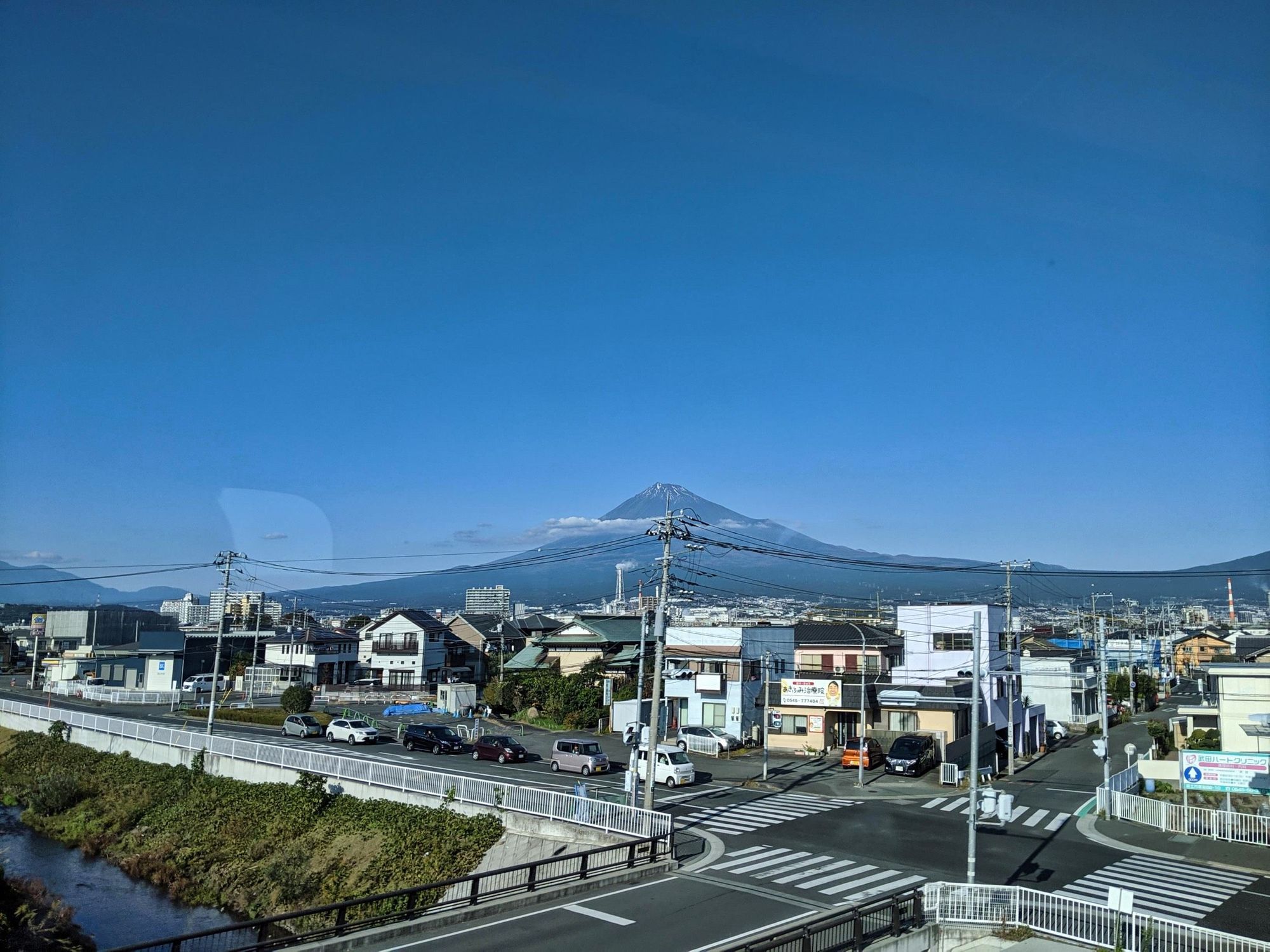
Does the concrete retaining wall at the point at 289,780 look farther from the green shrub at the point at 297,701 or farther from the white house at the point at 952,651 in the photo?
the white house at the point at 952,651

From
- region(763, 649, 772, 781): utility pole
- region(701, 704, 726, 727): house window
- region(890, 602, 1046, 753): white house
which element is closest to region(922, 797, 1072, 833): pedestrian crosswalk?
region(763, 649, 772, 781): utility pole

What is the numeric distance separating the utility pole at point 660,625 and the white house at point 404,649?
50963 millimetres

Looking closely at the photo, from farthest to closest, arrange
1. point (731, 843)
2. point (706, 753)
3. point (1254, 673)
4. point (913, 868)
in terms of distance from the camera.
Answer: point (706, 753) < point (1254, 673) < point (731, 843) < point (913, 868)

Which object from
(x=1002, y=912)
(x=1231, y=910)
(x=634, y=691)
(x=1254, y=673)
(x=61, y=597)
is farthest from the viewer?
(x=61, y=597)

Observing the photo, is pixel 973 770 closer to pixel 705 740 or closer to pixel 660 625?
pixel 660 625

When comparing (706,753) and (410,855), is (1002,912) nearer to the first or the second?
(410,855)

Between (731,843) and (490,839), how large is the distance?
6.68m

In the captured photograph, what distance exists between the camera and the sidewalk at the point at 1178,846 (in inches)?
871

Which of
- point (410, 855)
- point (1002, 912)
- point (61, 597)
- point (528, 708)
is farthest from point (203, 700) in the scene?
point (1002, 912)

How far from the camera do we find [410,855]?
83.9 ft

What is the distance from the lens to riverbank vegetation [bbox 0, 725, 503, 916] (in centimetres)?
2545

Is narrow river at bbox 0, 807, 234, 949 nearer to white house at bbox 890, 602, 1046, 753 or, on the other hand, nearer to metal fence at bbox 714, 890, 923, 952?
metal fence at bbox 714, 890, 923, 952

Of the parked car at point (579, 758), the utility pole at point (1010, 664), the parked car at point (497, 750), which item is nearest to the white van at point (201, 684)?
the parked car at point (497, 750)

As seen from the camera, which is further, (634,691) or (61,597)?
(61,597)
